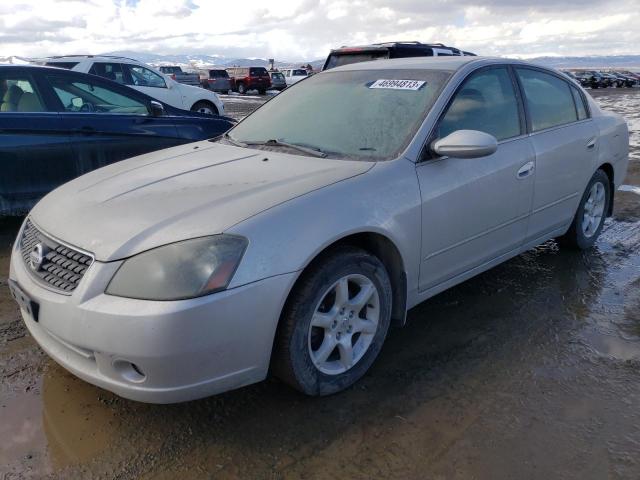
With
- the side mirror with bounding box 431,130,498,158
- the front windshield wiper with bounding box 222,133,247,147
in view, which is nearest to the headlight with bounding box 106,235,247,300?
the side mirror with bounding box 431,130,498,158

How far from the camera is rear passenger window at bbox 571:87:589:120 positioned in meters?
4.35

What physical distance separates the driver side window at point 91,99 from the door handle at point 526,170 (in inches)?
153

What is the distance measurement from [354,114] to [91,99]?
3.37 m

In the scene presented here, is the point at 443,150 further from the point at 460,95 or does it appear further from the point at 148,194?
the point at 148,194

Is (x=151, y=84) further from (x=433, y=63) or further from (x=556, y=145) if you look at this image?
(x=556, y=145)

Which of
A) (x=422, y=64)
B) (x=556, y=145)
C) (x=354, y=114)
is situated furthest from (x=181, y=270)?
(x=556, y=145)

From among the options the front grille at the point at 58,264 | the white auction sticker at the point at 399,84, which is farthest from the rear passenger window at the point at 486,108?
the front grille at the point at 58,264

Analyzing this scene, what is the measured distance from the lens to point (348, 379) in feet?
8.91

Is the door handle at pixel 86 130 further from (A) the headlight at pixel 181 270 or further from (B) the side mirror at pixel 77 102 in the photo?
(A) the headlight at pixel 181 270

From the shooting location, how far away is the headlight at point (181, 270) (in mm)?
2146

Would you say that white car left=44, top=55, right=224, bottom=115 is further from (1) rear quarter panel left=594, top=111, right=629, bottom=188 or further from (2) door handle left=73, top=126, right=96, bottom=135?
(1) rear quarter panel left=594, top=111, right=629, bottom=188

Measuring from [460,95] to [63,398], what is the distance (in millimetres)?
2644

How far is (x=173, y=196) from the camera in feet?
8.59

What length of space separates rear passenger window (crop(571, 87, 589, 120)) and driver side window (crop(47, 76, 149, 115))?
4.01 metres
